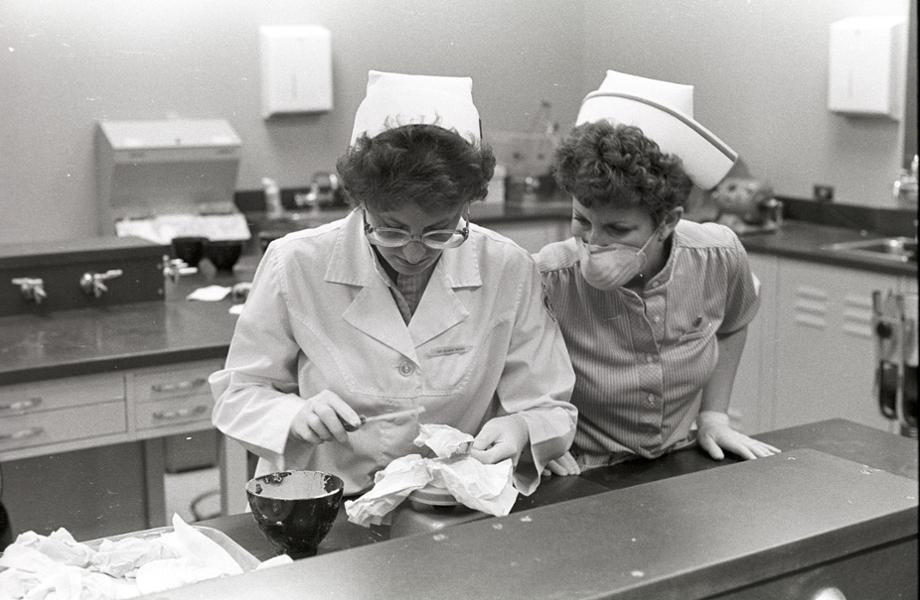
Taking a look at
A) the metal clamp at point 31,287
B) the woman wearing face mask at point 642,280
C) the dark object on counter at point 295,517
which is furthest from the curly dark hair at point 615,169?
the metal clamp at point 31,287

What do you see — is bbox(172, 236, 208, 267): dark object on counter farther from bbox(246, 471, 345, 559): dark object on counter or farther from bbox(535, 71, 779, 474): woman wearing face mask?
bbox(246, 471, 345, 559): dark object on counter

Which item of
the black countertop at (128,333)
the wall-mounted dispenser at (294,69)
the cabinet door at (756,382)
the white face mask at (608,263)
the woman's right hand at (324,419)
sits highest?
the wall-mounted dispenser at (294,69)

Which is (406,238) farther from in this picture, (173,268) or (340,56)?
(173,268)

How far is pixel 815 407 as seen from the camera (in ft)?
12.0

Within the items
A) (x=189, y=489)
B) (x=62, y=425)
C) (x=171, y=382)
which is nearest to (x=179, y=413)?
(x=171, y=382)

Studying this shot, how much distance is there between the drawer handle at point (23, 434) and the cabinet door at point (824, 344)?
220 centimetres

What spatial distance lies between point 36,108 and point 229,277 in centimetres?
109

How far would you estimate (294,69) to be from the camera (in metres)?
3.22

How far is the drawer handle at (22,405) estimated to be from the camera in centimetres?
252

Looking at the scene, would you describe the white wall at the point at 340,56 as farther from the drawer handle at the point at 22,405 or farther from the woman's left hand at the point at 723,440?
the woman's left hand at the point at 723,440

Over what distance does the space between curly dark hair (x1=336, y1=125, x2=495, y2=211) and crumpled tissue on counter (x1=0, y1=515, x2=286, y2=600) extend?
1.80 ft

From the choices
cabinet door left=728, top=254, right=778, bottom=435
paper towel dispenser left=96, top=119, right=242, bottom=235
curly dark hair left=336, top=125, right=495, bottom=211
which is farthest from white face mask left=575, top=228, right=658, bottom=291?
cabinet door left=728, top=254, right=778, bottom=435

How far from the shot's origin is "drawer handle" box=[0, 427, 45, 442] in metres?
2.53

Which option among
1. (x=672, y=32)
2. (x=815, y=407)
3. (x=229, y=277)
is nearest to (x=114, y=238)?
(x=229, y=277)
